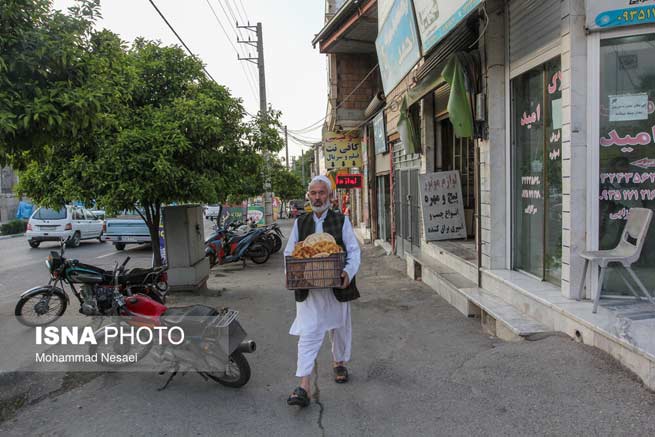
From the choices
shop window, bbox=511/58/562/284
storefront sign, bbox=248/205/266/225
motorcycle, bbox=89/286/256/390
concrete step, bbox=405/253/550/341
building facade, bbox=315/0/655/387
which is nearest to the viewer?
motorcycle, bbox=89/286/256/390

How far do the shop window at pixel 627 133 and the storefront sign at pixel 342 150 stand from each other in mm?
13480

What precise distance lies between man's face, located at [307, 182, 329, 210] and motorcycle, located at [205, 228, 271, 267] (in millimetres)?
8397

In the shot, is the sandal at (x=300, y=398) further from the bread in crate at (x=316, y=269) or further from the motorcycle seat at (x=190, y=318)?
the motorcycle seat at (x=190, y=318)

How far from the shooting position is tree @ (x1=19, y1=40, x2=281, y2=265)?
6.75 meters

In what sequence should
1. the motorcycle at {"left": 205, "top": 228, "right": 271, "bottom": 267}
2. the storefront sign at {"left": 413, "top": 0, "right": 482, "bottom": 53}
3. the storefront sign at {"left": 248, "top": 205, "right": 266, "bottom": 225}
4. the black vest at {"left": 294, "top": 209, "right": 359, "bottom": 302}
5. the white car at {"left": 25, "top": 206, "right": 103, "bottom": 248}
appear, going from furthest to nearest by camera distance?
the storefront sign at {"left": 248, "top": 205, "right": 266, "bottom": 225} → the white car at {"left": 25, "top": 206, "right": 103, "bottom": 248} → the motorcycle at {"left": 205, "top": 228, "right": 271, "bottom": 267} → the storefront sign at {"left": 413, "top": 0, "right": 482, "bottom": 53} → the black vest at {"left": 294, "top": 209, "right": 359, "bottom": 302}

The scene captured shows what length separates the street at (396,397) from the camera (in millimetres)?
3381

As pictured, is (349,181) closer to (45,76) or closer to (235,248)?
(235,248)

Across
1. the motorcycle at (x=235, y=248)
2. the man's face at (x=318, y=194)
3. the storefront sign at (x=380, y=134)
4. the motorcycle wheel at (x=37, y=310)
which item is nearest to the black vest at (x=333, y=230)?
the man's face at (x=318, y=194)

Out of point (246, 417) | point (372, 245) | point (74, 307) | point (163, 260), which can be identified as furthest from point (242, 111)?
point (372, 245)

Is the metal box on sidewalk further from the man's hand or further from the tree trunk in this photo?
the man's hand

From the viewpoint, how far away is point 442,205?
912 cm

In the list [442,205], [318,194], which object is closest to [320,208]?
[318,194]

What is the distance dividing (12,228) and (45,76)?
24.8 metres

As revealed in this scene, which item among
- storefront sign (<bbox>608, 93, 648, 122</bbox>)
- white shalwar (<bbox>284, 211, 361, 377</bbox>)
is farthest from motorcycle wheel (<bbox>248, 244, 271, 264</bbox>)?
storefront sign (<bbox>608, 93, 648, 122</bbox>)
